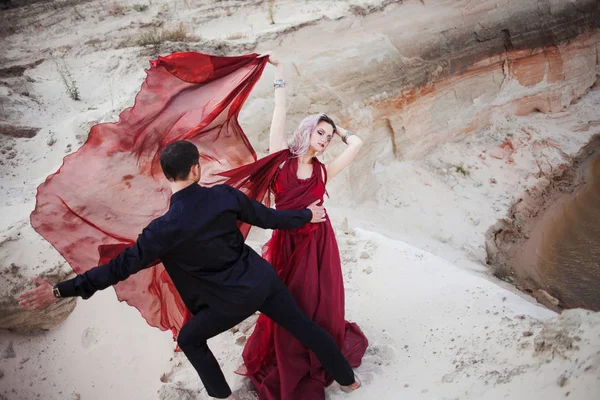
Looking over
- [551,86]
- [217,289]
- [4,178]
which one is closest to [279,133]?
[217,289]

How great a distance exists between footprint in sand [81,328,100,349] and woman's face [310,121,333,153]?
82.2 inches

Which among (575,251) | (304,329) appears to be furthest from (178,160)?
(575,251)

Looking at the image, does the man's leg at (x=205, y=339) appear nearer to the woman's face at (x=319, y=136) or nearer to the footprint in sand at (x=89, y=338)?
the woman's face at (x=319, y=136)

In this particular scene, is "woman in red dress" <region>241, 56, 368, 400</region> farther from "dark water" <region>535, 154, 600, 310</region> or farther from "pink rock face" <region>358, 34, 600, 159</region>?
"pink rock face" <region>358, 34, 600, 159</region>

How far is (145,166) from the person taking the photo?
9.49ft

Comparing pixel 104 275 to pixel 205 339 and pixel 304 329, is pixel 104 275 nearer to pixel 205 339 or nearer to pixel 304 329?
pixel 205 339

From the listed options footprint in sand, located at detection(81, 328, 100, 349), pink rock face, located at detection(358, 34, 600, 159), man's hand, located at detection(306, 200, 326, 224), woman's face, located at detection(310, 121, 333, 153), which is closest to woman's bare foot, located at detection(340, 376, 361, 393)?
man's hand, located at detection(306, 200, 326, 224)

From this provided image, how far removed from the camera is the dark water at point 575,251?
17.9 ft

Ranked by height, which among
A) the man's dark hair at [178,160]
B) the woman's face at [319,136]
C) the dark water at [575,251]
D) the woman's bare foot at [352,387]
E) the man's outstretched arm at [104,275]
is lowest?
the dark water at [575,251]

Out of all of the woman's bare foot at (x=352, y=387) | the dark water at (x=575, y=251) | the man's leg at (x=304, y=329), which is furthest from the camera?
the dark water at (x=575, y=251)

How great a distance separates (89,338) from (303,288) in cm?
174

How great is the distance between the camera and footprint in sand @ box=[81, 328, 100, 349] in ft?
11.6

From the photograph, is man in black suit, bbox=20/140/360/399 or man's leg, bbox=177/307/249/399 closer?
man in black suit, bbox=20/140/360/399

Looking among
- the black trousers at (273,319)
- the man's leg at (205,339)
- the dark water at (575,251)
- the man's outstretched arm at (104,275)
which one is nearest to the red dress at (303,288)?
the black trousers at (273,319)
